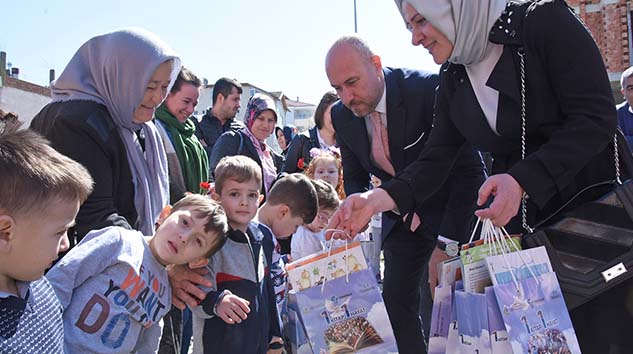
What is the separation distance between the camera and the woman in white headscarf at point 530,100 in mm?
1831

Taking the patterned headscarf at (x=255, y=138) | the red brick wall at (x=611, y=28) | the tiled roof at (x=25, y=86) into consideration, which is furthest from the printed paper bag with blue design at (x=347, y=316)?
the tiled roof at (x=25, y=86)

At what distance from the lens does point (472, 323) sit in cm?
182

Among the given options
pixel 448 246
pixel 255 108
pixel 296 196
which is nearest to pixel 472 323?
pixel 448 246

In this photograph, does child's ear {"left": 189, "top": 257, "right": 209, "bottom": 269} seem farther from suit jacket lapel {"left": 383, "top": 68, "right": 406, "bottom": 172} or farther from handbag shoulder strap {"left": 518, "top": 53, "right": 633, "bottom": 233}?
handbag shoulder strap {"left": 518, "top": 53, "right": 633, "bottom": 233}

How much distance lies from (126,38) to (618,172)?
88.6 inches

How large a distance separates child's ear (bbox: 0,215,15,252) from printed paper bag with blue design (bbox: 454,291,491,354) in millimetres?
1375

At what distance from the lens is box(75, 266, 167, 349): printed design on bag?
1981 mm

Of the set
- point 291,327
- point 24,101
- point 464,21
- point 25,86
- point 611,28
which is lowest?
point 24,101

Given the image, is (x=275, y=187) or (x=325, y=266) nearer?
(x=325, y=266)

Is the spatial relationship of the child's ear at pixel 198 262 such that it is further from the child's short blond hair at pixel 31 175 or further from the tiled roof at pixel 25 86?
the tiled roof at pixel 25 86

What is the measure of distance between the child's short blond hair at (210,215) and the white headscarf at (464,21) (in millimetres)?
1227

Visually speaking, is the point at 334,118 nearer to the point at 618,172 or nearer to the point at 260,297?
the point at 260,297

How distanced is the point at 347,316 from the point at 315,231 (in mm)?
1737

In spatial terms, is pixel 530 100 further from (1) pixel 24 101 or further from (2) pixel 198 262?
(1) pixel 24 101
